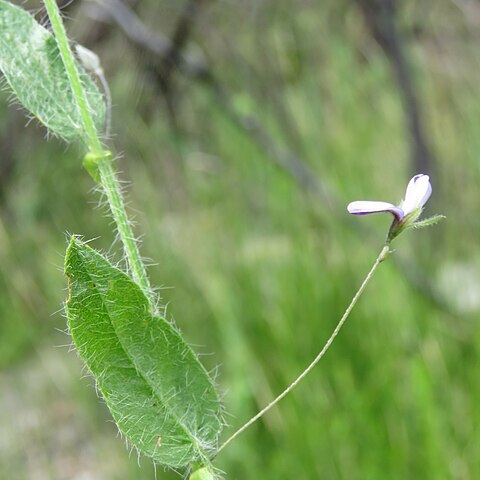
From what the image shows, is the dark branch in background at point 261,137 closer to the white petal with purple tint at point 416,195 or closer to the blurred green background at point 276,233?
the blurred green background at point 276,233

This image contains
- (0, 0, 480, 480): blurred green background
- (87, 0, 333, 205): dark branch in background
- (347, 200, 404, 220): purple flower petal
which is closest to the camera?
(347, 200, 404, 220): purple flower petal

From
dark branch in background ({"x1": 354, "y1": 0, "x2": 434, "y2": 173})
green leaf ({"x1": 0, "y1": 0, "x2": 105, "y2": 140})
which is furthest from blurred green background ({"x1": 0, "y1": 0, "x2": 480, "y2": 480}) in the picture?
green leaf ({"x1": 0, "y1": 0, "x2": 105, "y2": 140})

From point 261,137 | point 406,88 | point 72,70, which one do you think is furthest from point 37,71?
point 406,88

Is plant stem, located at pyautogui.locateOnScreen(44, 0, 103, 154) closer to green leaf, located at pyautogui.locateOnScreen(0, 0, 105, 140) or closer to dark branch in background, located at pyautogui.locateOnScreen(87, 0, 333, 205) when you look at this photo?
green leaf, located at pyautogui.locateOnScreen(0, 0, 105, 140)

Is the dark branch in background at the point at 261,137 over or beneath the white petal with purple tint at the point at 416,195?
beneath

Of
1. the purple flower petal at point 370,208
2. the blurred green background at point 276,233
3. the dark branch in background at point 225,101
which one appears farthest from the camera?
the dark branch in background at point 225,101

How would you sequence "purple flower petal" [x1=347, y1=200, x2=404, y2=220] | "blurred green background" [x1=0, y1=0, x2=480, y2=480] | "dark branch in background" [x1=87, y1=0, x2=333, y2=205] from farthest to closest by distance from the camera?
1. "dark branch in background" [x1=87, y1=0, x2=333, y2=205]
2. "blurred green background" [x1=0, y1=0, x2=480, y2=480]
3. "purple flower petal" [x1=347, y1=200, x2=404, y2=220]

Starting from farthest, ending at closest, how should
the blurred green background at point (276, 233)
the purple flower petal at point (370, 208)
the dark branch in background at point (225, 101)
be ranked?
1. the dark branch in background at point (225, 101)
2. the blurred green background at point (276, 233)
3. the purple flower petal at point (370, 208)

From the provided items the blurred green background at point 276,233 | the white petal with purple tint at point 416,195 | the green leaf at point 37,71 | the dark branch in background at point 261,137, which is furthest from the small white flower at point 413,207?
the dark branch in background at point 261,137

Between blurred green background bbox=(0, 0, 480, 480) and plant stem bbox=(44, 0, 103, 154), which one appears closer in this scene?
plant stem bbox=(44, 0, 103, 154)
